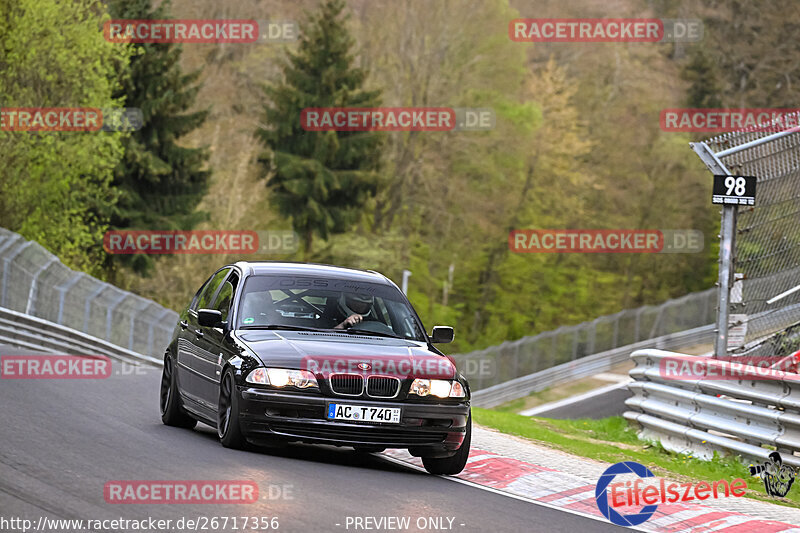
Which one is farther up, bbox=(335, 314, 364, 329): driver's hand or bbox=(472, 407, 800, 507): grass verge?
bbox=(335, 314, 364, 329): driver's hand

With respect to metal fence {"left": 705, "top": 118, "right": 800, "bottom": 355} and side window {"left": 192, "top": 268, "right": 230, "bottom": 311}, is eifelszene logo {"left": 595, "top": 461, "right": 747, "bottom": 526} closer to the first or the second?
metal fence {"left": 705, "top": 118, "right": 800, "bottom": 355}

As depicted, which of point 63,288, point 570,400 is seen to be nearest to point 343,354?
point 63,288

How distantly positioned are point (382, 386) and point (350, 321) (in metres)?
1.26

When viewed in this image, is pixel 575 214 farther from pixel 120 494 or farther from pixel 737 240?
pixel 120 494

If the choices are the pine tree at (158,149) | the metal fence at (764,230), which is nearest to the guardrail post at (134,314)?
the metal fence at (764,230)

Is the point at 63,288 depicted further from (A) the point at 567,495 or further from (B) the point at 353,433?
(A) the point at 567,495

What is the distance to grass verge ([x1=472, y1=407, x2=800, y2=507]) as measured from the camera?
1209 cm

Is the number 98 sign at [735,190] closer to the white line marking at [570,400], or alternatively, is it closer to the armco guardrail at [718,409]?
the armco guardrail at [718,409]

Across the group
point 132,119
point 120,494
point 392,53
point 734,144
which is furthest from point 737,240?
point 392,53

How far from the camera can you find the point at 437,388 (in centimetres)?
986

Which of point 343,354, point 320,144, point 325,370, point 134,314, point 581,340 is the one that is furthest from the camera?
point 320,144

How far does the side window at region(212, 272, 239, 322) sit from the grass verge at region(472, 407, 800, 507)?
4234mm

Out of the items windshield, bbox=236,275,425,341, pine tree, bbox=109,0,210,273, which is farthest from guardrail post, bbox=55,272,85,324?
pine tree, bbox=109,0,210,273

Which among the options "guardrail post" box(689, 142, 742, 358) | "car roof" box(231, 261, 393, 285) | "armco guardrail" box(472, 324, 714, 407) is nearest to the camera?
"car roof" box(231, 261, 393, 285)
